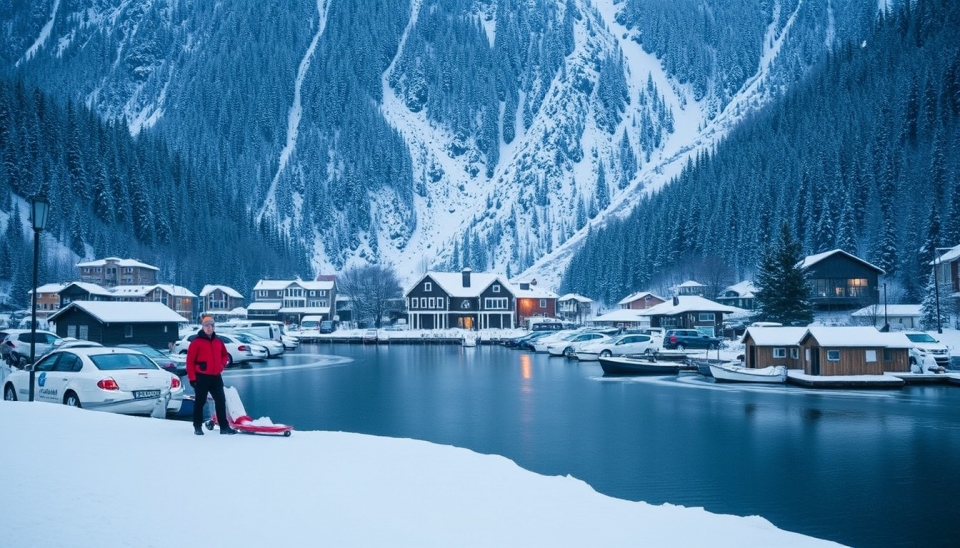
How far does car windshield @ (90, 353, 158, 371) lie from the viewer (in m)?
17.1

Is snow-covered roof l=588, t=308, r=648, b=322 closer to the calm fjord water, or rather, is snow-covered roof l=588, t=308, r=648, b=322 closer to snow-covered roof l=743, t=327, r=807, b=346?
snow-covered roof l=743, t=327, r=807, b=346

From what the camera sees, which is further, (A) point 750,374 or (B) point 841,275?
(B) point 841,275

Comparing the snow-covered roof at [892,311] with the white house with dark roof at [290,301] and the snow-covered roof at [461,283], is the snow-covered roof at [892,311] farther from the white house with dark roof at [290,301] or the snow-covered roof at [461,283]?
the white house with dark roof at [290,301]

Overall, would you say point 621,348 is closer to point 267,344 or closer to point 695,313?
point 267,344

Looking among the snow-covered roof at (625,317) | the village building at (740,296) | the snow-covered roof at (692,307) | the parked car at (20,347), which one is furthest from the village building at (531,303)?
the parked car at (20,347)

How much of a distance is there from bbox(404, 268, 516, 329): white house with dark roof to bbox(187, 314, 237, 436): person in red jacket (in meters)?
93.3

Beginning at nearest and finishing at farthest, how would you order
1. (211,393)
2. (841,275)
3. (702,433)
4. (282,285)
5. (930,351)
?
(211,393) → (702,433) → (930,351) → (841,275) → (282,285)

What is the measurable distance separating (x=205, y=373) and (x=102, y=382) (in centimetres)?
592

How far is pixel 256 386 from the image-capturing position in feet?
109

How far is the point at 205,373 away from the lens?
1245 centimetres

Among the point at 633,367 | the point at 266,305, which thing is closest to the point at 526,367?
the point at 633,367

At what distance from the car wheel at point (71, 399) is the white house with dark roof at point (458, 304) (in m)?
89.0

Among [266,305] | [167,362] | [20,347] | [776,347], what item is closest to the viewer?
[167,362]

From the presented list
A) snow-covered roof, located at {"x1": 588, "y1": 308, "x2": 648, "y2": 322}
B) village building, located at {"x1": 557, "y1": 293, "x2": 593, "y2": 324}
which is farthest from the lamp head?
village building, located at {"x1": 557, "y1": 293, "x2": 593, "y2": 324}
